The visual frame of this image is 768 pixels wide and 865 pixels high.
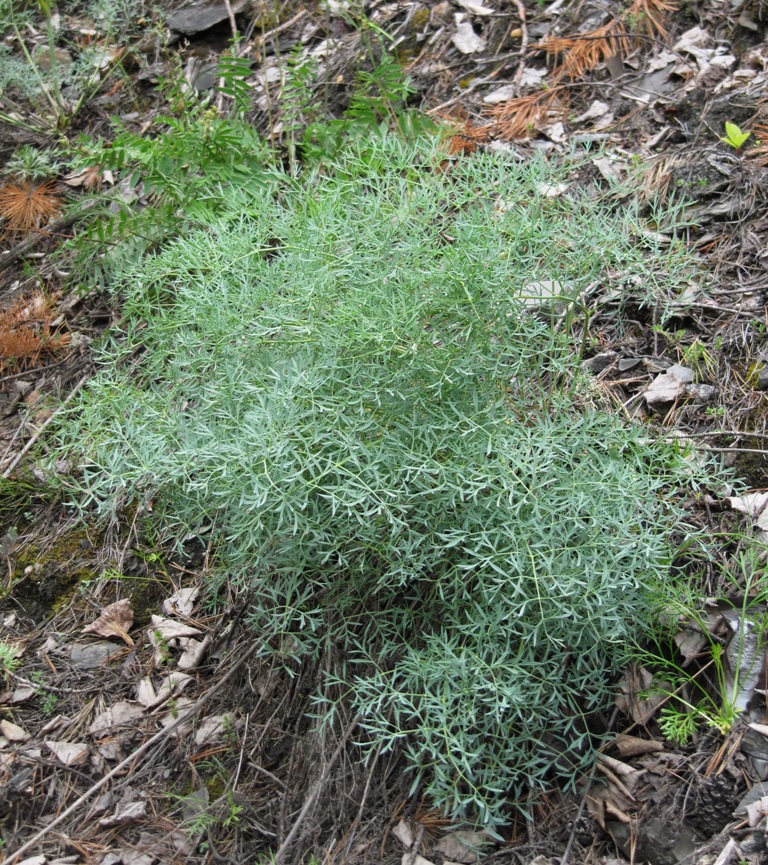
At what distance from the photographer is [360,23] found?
374 centimetres

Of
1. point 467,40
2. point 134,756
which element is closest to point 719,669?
point 134,756

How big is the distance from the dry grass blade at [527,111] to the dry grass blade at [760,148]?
0.78 metres

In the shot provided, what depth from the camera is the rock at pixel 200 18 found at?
13.7ft

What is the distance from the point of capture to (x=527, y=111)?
135 inches

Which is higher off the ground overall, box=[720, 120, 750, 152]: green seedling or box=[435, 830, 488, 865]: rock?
box=[720, 120, 750, 152]: green seedling

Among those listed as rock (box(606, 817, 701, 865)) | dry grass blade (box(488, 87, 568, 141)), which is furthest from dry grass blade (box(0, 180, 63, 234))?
rock (box(606, 817, 701, 865))

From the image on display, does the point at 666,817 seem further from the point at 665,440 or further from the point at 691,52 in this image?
the point at 691,52

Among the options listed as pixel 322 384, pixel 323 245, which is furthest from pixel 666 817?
pixel 323 245

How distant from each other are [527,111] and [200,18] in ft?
6.11

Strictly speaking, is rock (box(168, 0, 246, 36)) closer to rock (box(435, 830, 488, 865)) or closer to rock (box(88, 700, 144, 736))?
rock (box(88, 700, 144, 736))

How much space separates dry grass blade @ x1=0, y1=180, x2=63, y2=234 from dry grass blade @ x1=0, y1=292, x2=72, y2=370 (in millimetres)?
477

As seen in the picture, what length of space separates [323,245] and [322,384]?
0.42m

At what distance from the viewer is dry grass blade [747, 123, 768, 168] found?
9.41 feet

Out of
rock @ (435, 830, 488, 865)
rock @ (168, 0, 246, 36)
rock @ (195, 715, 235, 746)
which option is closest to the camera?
rock @ (435, 830, 488, 865)
